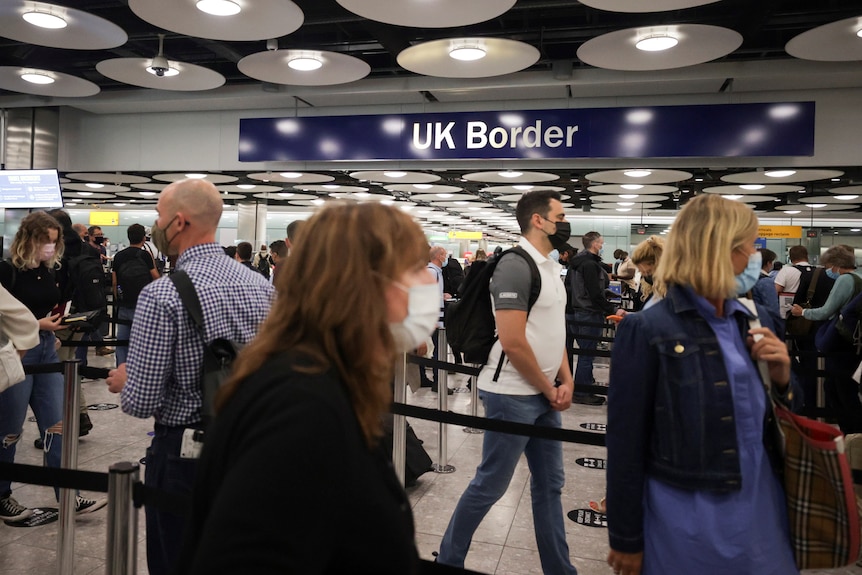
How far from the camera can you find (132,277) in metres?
7.04

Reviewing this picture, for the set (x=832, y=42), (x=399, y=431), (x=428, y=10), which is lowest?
(x=399, y=431)

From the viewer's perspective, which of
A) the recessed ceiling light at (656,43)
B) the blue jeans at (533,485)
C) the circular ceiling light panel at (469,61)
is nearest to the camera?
the blue jeans at (533,485)

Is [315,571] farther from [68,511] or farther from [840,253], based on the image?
[840,253]

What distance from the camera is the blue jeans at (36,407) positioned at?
3877 mm

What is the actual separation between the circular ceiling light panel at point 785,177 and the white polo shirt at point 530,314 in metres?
7.41

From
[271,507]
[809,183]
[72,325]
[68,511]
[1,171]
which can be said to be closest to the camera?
[271,507]

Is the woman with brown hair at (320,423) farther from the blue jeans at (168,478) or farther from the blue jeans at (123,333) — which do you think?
the blue jeans at (123,333)

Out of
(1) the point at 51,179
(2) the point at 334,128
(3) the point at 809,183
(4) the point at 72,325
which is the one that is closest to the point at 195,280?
(4) the point at 72,325

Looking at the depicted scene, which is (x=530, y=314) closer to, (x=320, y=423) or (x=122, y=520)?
(x=122, y=520)

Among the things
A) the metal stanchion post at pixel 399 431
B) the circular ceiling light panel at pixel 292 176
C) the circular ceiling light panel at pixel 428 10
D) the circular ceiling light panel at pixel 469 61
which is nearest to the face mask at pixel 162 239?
the metal stanchion post at pixel 399 431

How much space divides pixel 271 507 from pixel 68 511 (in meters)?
2.94

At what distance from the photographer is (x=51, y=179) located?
10.3 m

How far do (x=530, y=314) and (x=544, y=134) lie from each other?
644 centimetres

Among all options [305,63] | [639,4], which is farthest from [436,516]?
[305,63]
